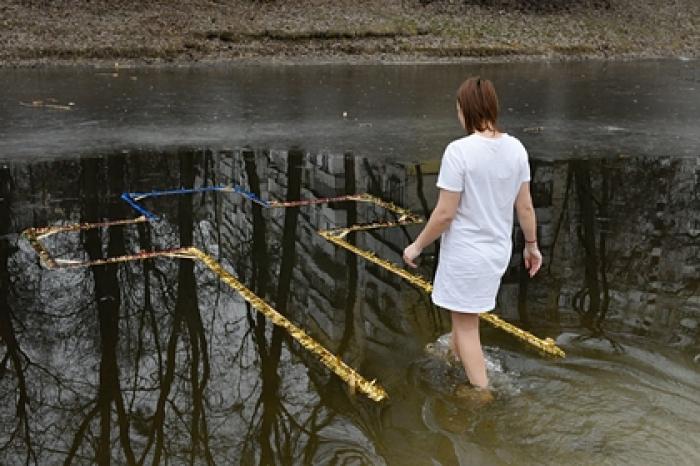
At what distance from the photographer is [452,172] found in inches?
158

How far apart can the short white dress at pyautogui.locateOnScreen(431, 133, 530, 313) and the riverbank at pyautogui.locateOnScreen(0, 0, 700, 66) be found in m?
15.8

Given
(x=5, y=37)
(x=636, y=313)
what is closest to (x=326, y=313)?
(x=636, y=313)

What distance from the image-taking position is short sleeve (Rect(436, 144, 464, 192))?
399 cm

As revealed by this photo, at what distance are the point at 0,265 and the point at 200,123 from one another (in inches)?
231

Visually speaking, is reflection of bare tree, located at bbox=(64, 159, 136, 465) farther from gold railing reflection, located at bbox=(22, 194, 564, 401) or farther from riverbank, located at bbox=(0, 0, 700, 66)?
riverbank, located at bbox=(0, 0, 700, 66)

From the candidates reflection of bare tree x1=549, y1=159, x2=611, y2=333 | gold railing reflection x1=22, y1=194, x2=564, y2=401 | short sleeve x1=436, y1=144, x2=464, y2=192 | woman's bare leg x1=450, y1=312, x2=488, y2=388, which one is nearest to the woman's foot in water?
woman's bare leg x1=450, y1=312, x2=488, y2=388

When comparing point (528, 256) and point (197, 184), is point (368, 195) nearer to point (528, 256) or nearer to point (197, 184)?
point (197, 184)

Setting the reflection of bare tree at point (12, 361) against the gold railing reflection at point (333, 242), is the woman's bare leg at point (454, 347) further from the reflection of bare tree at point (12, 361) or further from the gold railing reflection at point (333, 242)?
the reflection of bare tree at point (12, 361)

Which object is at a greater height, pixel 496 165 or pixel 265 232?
pixel 496 165

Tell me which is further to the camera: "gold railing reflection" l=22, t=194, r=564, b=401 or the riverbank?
the riverbank

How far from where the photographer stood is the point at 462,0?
2459cm

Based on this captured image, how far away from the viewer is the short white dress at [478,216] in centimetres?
400

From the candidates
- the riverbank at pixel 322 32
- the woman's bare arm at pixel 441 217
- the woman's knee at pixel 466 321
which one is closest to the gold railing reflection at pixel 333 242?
the woman's knee at pixel 466 321

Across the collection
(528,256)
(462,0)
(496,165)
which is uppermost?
(462,0)
